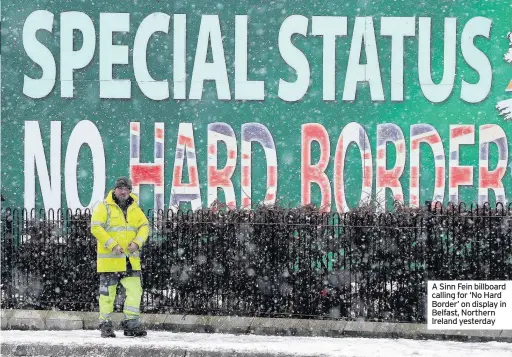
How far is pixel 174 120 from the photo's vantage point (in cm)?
2136

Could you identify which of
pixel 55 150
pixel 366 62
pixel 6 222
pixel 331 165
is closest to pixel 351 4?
pixel 366 62

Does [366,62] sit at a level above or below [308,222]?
A: above

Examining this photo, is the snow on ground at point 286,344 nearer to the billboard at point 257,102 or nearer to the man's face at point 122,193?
the man's face at point 122,193

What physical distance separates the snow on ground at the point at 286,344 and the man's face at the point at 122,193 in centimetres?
171

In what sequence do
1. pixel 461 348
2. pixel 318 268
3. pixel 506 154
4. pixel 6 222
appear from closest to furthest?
pixel 461 348
pixel 318 268
pixel 6 222
pixel 506 154

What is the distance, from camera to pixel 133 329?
14617 millimetres

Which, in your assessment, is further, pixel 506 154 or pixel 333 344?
pixel 506 154

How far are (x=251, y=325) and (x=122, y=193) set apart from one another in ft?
8.24

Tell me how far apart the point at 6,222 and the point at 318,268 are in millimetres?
4647

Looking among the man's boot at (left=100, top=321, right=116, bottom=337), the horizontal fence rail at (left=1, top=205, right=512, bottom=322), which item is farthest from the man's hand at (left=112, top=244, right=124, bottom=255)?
the horizontal fence rail at (left=1, top=205, right=512, bottom=322)

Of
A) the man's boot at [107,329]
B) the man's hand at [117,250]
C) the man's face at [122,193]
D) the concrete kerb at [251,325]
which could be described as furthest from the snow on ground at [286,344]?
the man's face at [122,193]

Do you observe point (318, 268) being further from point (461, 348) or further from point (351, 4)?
point (351, 4)

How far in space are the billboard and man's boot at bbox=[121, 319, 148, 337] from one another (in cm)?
660

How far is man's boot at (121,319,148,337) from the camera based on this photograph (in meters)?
14.6
